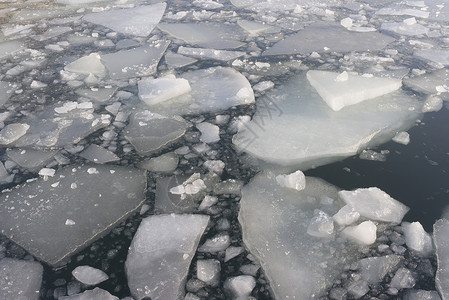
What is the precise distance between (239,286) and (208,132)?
38.6 inches

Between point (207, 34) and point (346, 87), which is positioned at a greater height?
point (346, 87)

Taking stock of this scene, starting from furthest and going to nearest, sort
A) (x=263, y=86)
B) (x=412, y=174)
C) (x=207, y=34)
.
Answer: (x=207, y=34) < (x=263, y=86) < (x=412, y=174)

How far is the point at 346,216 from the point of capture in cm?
151

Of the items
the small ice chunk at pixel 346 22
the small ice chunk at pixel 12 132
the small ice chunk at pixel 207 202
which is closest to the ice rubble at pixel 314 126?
the small ice chunk at pixel 207 202

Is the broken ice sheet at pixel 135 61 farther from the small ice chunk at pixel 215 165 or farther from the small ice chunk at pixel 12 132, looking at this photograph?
the small ice chunk at pixel 215 165

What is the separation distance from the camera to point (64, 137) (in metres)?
2.06

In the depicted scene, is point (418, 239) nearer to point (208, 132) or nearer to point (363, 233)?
point (363, 233)

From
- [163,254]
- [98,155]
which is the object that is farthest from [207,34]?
[163,254]

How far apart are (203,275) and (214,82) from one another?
153 cm

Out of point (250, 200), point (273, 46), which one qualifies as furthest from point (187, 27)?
point (250, 200)

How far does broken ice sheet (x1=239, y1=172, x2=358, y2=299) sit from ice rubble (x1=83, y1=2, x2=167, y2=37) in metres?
2.39

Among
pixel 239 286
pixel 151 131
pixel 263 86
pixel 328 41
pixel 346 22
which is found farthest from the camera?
pixel 346 22

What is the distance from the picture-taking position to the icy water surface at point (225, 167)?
4.42 ft

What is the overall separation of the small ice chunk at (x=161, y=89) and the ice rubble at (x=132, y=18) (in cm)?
115
